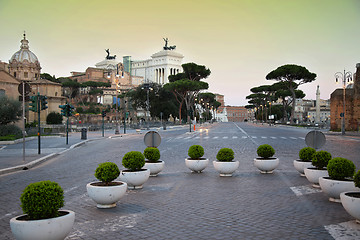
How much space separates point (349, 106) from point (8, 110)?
41794mm

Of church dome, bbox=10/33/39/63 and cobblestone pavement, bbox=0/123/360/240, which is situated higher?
church dome, bbox=10/33/39/63

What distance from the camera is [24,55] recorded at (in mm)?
91125

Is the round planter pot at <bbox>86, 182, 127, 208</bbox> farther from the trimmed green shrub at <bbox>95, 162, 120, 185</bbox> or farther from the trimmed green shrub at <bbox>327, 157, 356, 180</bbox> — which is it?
the trimmed green shrub at <bbox>327, 157, 356, 180</bbox>

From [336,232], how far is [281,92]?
326ft

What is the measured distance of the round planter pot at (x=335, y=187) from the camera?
734 cm

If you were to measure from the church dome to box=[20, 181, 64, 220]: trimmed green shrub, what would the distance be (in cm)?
9333

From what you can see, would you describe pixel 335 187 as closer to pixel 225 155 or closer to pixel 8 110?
pixel 225 155

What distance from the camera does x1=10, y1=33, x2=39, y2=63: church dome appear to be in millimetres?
90250

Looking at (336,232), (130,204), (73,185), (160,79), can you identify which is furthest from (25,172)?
(160,79)

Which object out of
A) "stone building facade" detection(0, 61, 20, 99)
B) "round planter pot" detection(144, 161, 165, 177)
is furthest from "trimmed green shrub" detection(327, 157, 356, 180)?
"stone building facade" detection(0, 61, 20, 99)

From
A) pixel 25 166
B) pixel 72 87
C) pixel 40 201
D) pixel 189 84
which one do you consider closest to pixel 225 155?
pixel 40 201

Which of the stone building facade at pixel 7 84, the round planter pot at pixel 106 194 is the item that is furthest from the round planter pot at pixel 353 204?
the stone building facade at pixel 7 84

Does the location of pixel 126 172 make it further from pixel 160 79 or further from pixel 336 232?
pixel 160 79

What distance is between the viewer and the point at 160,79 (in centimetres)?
17975
